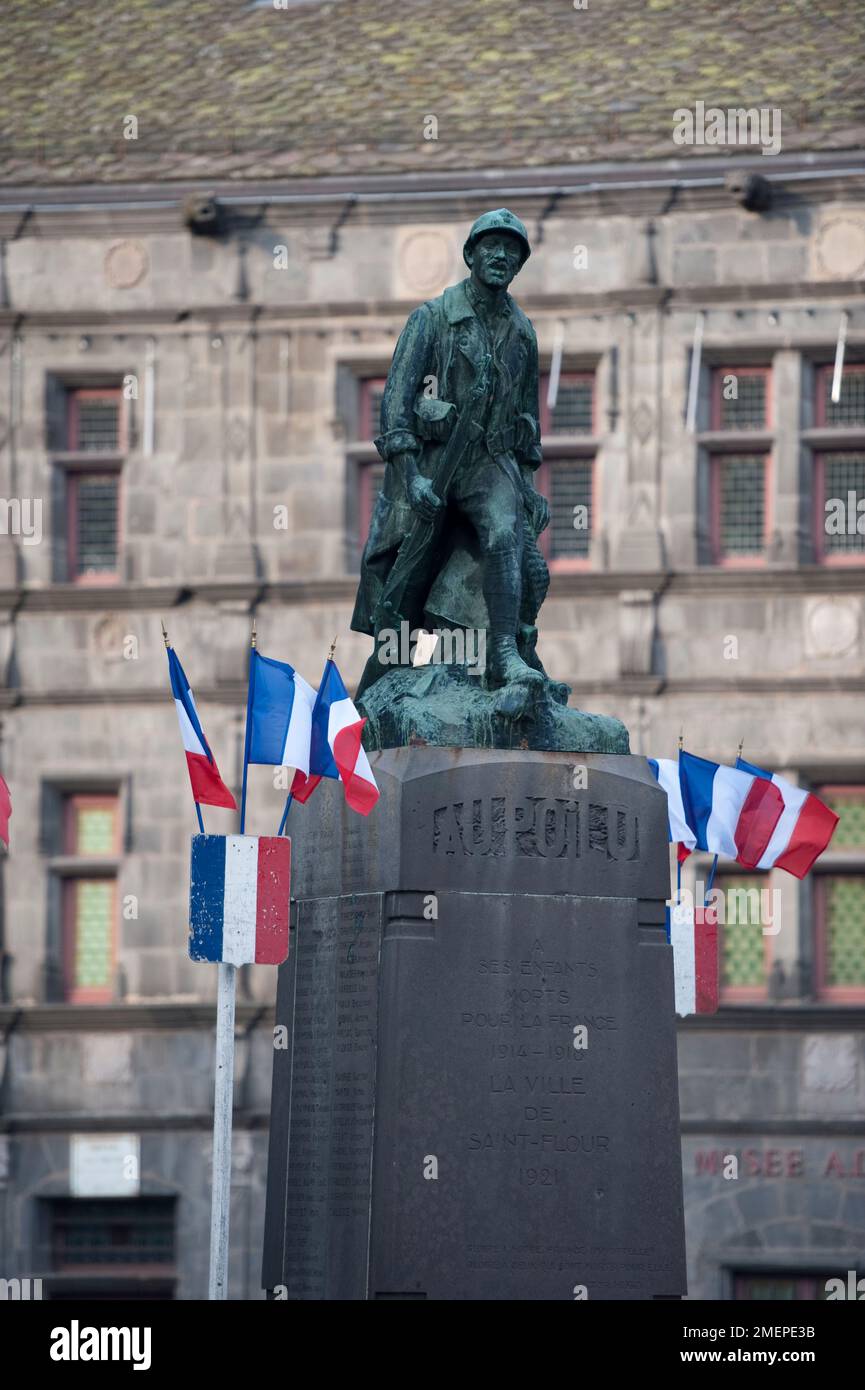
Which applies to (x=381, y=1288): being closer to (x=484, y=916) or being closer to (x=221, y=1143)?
(x=484, y=916)

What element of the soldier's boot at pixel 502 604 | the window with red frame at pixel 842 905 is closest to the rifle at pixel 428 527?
the soldier's boot at pixel 502 604

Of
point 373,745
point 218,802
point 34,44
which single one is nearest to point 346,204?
point 34,44

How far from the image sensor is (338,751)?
16.0m

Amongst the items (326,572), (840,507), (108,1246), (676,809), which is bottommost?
(108,1246)

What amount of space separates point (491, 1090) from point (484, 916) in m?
0.76

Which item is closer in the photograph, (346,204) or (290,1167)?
(290,1167)

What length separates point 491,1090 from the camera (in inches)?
599

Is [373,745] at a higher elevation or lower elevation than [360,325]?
lower

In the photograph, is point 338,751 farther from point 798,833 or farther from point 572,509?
point 572,509

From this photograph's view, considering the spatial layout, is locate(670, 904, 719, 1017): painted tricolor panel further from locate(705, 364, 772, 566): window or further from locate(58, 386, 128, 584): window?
locate(58, 386, 128, 584): window

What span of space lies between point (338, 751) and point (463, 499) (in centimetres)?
145

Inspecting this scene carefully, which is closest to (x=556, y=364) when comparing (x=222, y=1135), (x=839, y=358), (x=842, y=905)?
(x=839, y=358)

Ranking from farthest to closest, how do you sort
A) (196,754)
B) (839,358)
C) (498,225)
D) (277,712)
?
(839,358) < (196,754) < (277,712) < (498,225)

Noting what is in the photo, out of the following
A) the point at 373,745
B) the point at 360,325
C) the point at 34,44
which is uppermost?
the point at 34,44
